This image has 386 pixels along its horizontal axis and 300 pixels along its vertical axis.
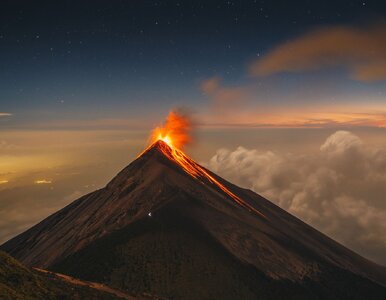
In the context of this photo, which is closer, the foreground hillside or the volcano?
the foreground hillside

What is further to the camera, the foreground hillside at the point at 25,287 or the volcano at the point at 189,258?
the volcano at the point at 189,258

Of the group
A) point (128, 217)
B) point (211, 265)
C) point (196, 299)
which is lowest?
point (196, 299)

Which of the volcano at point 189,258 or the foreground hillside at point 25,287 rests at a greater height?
the volcano at point 189,258

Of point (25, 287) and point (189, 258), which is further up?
point (189, 258)

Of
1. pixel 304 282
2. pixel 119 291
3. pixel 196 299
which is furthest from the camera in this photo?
pixel 304 282

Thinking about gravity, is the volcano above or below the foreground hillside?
above

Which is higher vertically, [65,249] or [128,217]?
[128,217]

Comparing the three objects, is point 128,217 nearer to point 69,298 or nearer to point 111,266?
point 111,266

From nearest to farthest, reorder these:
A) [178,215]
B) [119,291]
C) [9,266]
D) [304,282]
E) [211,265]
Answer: [9,266] → [119,291] → [211,265] → [304,282] → [178,215]

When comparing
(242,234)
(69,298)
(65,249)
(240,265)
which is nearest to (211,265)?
(240,265)

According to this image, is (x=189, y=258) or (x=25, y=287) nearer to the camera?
(x=25, y=287)

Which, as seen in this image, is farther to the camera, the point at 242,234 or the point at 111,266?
the point at 242,234
